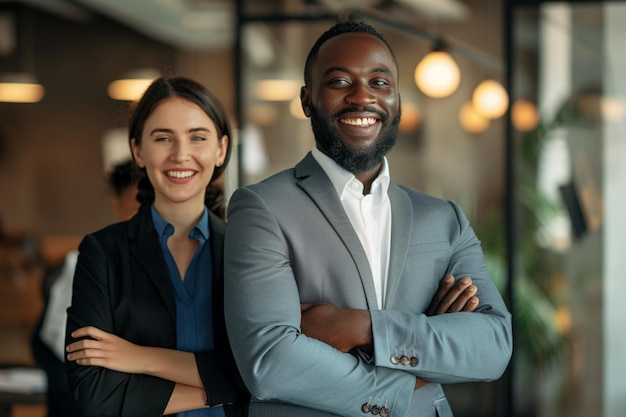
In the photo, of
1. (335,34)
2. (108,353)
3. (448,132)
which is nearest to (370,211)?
(335,34)

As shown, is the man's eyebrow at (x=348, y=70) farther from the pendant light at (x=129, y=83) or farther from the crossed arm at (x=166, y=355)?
the pendant light at (x=129, y=83)

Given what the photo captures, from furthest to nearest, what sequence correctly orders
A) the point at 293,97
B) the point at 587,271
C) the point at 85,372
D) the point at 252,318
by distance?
the point at 293,97 < the point at 587,271 < the point at 85,372 < the point at 252,318

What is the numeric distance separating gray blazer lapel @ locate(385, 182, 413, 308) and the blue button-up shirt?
0.43 meters

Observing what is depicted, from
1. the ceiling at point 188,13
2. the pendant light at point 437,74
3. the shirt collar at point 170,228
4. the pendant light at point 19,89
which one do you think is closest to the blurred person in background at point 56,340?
the shirt collar at point 170,228

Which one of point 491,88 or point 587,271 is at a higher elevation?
point 491,88

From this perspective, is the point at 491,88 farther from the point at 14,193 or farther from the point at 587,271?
the point at 14,193

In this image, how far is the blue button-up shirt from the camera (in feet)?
7.02

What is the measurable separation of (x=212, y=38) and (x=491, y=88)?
6.46 ft

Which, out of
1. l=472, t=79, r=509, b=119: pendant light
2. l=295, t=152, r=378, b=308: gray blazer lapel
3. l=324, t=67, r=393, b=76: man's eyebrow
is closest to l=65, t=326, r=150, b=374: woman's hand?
l=295, t=152, r=378, b=308: gray blazer lapel

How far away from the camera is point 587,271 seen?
5.46 meters

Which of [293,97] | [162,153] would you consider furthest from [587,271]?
[162,153]

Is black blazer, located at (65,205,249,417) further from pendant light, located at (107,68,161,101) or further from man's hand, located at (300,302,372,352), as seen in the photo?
pendant light, located at (107,68,161,101)

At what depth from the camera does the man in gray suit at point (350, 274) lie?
185 cm

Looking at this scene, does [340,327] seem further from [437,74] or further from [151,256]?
[437,74]
